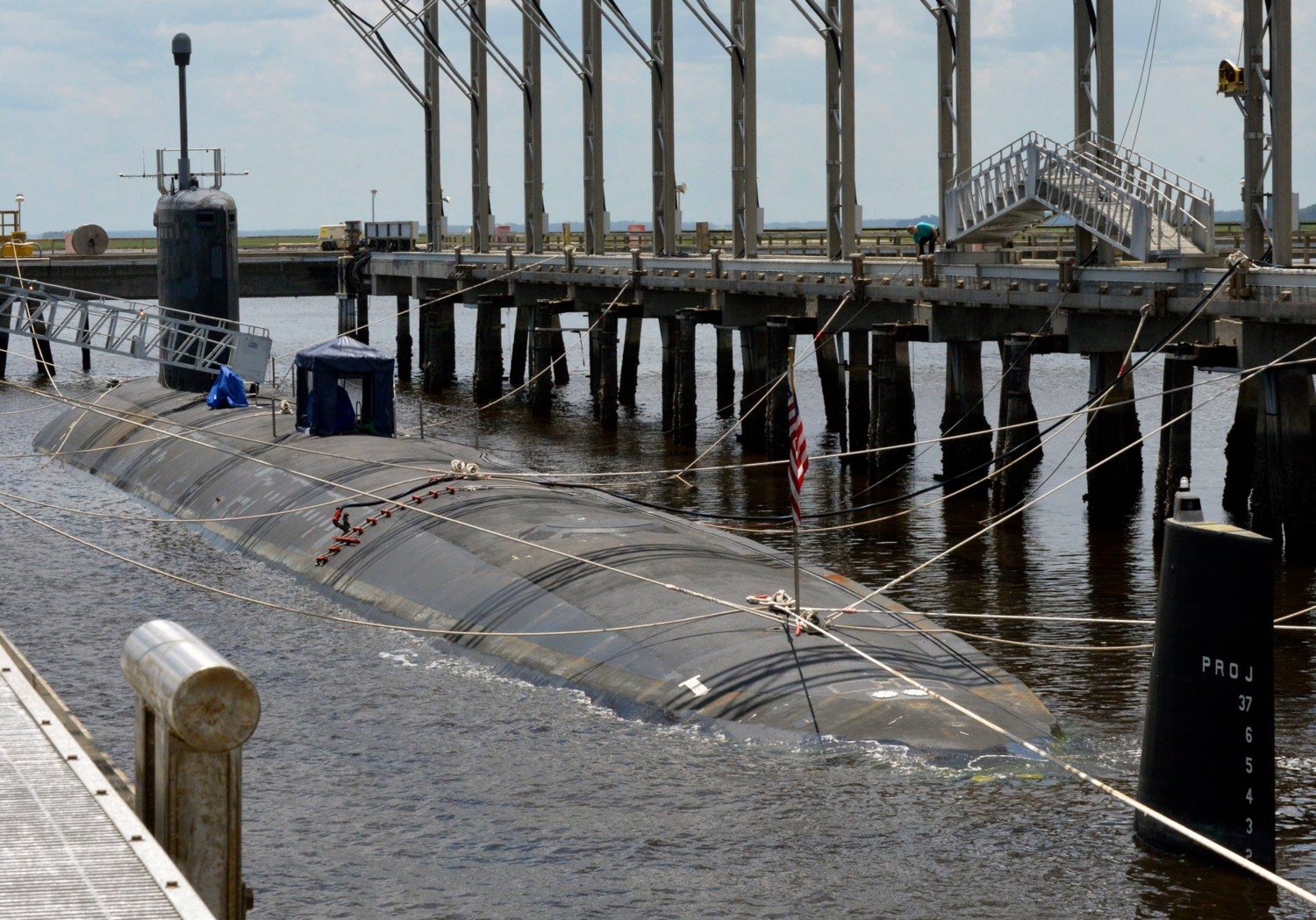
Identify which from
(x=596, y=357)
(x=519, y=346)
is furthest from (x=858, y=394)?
(x=519, y=346)

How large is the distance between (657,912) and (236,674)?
554 cm

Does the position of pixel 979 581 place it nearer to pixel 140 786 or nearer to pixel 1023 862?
pixel 1023 862

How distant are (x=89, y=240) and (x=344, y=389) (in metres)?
55.0

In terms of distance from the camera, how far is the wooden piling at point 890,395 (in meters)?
37.3

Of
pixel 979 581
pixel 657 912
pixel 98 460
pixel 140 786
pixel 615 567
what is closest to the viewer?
pixel 140 786

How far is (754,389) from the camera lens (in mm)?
45219

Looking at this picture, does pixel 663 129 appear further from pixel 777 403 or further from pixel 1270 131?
pixel 1270 131

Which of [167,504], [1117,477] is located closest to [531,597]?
[167,504]

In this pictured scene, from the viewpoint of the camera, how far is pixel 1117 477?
33.7 meters

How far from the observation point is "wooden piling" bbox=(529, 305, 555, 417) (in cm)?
5403

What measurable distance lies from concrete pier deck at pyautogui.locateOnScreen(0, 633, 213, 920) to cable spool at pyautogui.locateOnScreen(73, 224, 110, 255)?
2871 inches

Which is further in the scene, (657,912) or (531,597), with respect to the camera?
(531,597)

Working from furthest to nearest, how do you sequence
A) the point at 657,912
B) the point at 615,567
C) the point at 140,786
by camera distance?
the point at 615,567
the point at 657,912
the point at 140,786

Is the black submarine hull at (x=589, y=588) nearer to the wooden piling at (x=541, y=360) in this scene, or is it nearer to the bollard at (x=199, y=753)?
the bollard at (x=199, y=753)
